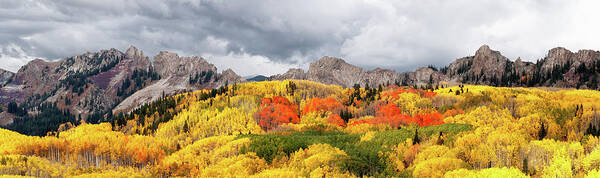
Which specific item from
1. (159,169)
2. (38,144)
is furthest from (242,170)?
(38,144)

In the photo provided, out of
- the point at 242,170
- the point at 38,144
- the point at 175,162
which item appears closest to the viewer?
the point at 242,170

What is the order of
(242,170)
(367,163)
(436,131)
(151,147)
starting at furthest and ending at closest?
(151,147) → (436,131) → (242,170) → (367,163)

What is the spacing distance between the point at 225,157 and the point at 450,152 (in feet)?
277

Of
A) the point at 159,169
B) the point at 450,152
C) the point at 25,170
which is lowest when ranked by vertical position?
the point at 159,169

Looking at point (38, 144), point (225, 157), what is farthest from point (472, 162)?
point (38, 144)

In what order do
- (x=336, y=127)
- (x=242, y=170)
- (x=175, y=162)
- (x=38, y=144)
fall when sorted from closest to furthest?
(x=242, y=170) → (x=175, y=162) → (x=38, y=144) → (x=336, y=127)

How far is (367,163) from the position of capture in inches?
3989

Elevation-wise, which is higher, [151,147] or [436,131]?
[436,131]

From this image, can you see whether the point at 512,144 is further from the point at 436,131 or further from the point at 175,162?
the point at 175,162

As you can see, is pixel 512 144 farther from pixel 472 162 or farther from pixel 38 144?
pixel 38 144

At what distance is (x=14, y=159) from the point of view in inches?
4124

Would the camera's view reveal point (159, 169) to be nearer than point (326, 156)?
No

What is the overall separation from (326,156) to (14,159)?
3982 inches

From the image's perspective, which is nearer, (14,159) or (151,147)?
(14,159)
